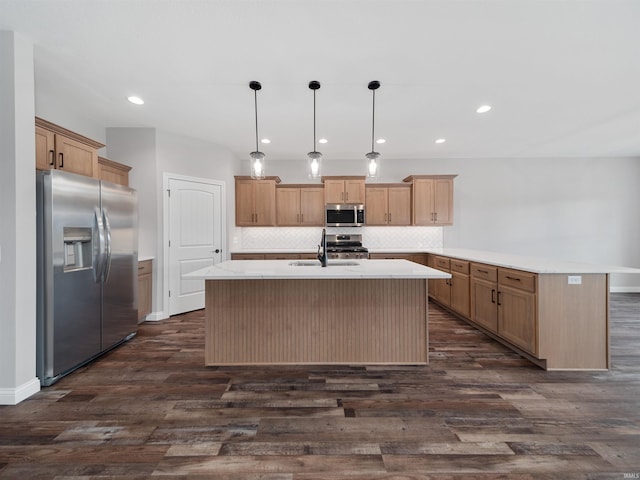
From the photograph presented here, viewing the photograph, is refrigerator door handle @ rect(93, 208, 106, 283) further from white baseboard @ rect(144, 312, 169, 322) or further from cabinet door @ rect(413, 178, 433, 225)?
cabinet door @ rect(413, 178, 433, 225)

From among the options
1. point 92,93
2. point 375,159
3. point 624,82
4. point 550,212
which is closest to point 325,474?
point 375,159

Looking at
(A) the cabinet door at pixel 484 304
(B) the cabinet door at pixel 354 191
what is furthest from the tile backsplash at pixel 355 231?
(A) the cabinet door at pixel 484 304

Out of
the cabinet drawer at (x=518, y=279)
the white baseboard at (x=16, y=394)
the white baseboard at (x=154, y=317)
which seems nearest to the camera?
the white baseboard at (x=16, y=394)

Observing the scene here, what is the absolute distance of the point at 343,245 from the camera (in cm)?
553

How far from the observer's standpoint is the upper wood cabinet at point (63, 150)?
2.48 meters

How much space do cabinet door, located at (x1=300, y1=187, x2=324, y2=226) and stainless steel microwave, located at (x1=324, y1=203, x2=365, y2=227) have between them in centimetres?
18

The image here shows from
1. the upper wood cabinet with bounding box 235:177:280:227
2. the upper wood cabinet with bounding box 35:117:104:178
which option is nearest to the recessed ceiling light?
the upper wood cabinet with bounding box 35:117:104:178

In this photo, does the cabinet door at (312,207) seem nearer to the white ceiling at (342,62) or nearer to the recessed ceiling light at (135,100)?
the white ceiling at (342,62)

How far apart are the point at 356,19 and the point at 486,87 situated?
1723mm

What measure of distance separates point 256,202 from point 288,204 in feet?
1.94

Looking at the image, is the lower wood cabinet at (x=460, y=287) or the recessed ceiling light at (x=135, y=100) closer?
the recessed ceiling light at (x=135, y=100)

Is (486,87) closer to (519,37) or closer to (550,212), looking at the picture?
(519,37)

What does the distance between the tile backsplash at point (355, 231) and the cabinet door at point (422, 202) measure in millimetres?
444

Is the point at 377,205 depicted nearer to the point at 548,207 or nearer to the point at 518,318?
the point at 518,318
